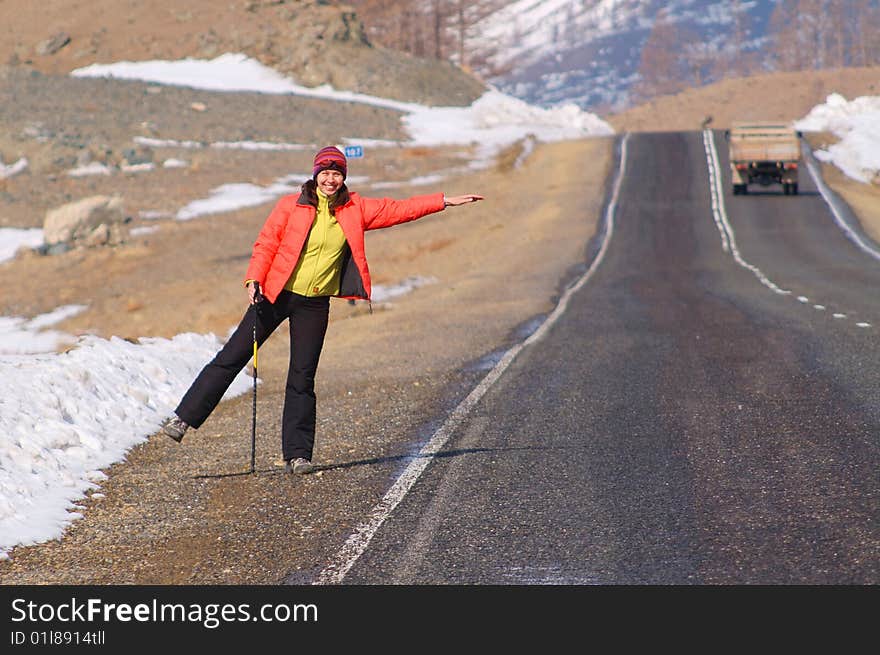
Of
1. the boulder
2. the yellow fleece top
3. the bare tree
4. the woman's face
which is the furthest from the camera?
the bare tree

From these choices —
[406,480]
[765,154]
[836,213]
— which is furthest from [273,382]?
[765,154]

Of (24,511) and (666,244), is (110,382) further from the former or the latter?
(666,244)

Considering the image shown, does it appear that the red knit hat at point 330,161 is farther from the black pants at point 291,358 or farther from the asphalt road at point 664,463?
the asphalt road at point 664,463

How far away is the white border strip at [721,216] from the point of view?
24828 millimetres

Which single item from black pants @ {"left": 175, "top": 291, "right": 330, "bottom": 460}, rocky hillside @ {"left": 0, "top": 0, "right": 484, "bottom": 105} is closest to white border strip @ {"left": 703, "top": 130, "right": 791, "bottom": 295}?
black pants @ {"left": 175, "top": 291, "right": 330, "bottom": 460}

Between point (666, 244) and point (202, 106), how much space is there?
36.5 m

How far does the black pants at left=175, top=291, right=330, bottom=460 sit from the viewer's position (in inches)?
308

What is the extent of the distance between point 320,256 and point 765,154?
1447 inches

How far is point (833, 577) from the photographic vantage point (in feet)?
17.2

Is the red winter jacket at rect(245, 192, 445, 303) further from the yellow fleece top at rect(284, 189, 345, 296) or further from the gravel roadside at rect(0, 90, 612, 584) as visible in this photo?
the gravel roadside at rect(0, 90, 612, 584)

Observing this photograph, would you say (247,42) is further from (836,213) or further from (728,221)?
(836,213)

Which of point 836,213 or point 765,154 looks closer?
point 836,213

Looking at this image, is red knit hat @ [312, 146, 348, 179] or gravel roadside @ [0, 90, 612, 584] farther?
red knit hat @ [312, 146, 348, 179]

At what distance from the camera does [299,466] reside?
25.7 ft
